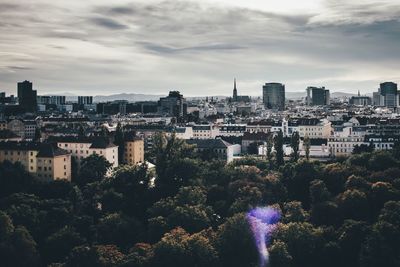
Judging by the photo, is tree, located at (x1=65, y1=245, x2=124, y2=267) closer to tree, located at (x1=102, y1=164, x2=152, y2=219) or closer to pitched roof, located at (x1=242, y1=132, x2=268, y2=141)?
tree, located at (x1=102, y1=164, x2=152, y2=219)

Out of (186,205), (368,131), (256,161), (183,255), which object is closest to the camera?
(183,255)

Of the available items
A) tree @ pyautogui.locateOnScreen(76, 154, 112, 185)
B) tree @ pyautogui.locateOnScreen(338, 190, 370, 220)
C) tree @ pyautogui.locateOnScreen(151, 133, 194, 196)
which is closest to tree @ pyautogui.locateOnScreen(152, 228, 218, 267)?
tree @ pyautogui.locateOnScreen(338, 190, 370, 220)

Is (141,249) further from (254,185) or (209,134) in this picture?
(209,134)

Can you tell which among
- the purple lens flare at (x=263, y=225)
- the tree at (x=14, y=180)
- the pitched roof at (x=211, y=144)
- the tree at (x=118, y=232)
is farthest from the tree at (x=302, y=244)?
the pitched roof at (x=211, y=144)

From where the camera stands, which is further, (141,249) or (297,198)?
(297,198)

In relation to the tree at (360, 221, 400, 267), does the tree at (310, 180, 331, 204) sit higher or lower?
higher

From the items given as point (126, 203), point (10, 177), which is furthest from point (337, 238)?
point (10, 177)
